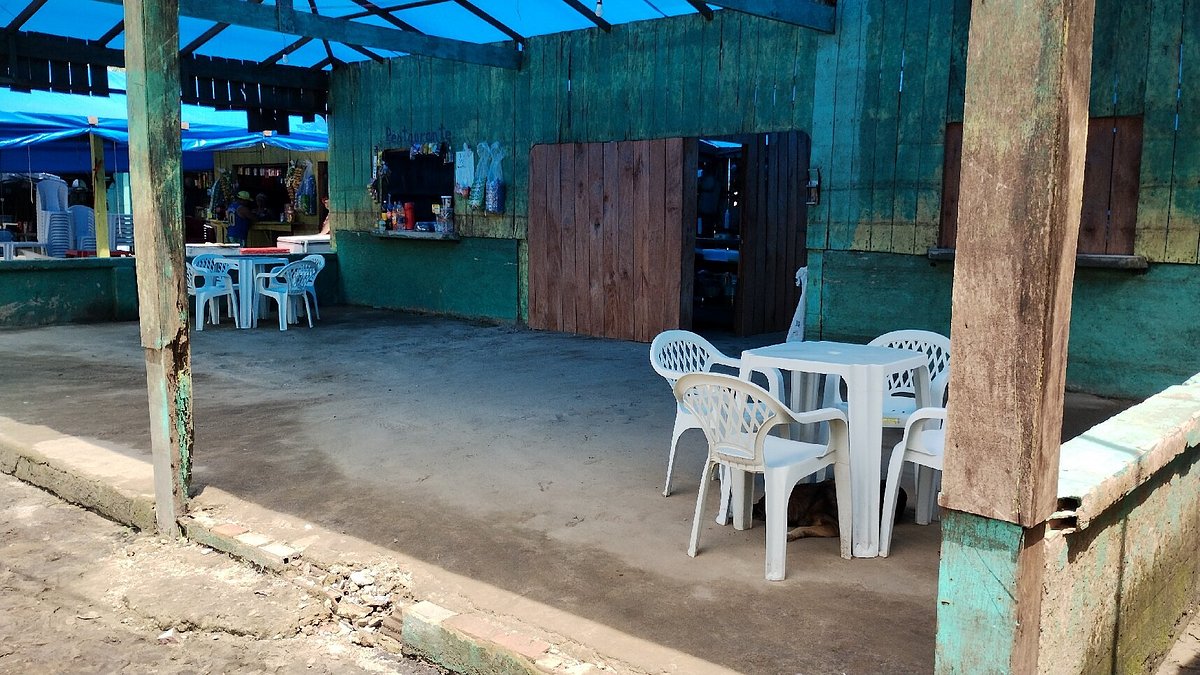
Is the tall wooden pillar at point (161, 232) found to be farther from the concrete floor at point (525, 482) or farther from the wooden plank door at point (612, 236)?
the wooden plank door at point (612, 236)

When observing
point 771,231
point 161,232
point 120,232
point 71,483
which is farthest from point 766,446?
point 120,232

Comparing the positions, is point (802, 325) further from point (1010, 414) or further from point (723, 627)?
point (1010, 414)

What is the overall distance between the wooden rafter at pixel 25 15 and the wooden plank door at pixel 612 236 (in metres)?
4.46

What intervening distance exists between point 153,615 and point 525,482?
1.66 meters

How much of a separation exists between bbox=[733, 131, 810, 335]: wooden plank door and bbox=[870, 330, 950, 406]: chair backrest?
15.0ft

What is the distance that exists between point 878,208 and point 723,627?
5203 mm

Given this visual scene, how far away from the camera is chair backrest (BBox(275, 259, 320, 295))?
9.73 meters

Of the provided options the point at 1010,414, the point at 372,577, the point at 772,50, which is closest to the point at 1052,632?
the point at 1010,414

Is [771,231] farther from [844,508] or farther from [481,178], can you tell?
[844,508]

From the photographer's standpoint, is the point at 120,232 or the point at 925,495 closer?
the point at 925,495

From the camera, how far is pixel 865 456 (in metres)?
3.50

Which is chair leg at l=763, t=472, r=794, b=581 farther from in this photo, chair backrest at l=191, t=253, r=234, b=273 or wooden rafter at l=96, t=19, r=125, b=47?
wooden rafter at l=96, t=19, r=125, b=47

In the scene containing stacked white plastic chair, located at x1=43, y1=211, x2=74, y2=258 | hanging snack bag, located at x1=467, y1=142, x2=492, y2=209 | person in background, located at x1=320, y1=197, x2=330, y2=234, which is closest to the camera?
hanging snack bag, located at x1=467, y1=142, x2=492, y2=209

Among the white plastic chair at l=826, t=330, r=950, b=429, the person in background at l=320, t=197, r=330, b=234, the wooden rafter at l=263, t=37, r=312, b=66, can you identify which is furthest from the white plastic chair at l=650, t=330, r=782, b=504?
the person in background at l=320, t=197, r=330, b=234
